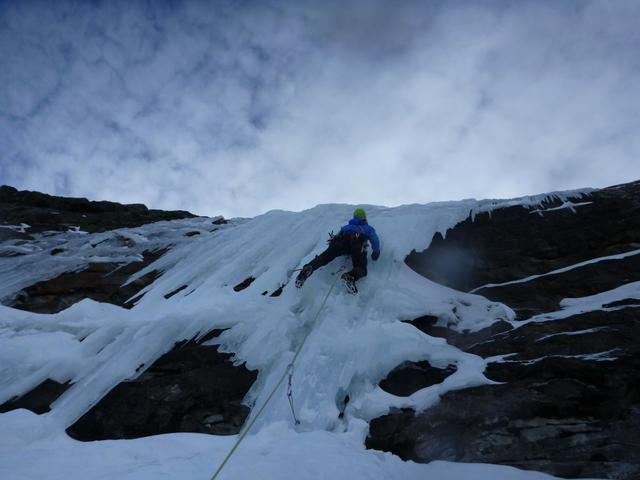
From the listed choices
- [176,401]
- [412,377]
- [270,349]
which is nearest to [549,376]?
[412,377]

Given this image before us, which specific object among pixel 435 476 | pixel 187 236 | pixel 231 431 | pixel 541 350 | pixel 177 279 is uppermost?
pixel 187 236

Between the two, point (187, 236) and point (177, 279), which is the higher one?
point (187, 236)

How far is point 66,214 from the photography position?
1333 centimetres

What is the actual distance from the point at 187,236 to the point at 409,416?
7.32 metres

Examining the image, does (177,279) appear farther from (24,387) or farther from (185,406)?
(185,406)

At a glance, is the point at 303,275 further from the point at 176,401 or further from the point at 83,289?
the point at 83,289

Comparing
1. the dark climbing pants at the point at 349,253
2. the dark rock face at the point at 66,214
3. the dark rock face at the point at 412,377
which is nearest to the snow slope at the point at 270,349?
the dark rock face at the point at 412,377

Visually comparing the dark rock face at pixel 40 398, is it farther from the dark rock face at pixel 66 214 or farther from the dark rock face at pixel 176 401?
the dark rock face at pixel 66 214

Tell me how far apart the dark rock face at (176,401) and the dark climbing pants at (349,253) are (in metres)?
1.90

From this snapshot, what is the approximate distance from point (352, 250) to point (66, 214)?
12.0 m

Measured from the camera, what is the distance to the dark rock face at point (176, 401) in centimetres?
363

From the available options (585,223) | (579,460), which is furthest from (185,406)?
(585,223)

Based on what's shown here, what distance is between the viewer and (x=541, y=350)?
3883 millimetres

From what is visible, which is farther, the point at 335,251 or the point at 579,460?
the point at 335,251
